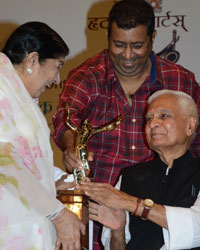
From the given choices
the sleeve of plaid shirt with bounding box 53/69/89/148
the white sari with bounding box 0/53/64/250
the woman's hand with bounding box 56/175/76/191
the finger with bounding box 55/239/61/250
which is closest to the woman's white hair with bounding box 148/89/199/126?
the sleeve of plaid shirt with bounding box 53/69/89/148

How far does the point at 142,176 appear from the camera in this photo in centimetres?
226

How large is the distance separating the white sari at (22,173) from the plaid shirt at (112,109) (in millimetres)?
573

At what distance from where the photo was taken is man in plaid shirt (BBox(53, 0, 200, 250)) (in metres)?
2.42

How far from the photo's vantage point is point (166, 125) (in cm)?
225

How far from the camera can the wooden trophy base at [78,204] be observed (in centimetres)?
202

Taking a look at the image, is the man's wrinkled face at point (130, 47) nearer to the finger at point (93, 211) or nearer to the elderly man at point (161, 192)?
the elderly man at point (161, 192)

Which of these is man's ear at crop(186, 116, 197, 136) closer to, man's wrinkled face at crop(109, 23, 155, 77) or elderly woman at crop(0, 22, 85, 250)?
man's wrinkled face at crop(109, 23, 155, 77)

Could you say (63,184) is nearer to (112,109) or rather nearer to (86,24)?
(112,109)

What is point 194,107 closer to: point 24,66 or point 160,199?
point 160,199

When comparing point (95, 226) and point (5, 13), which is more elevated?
point (5, 13)

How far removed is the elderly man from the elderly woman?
209 mm

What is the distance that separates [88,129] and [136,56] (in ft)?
1.60

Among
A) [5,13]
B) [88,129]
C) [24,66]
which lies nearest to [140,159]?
[88,129]

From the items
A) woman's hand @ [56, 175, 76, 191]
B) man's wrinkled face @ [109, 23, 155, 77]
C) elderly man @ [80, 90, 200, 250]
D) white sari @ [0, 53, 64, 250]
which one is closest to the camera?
white sari @ [0, 53, 64, 250]
